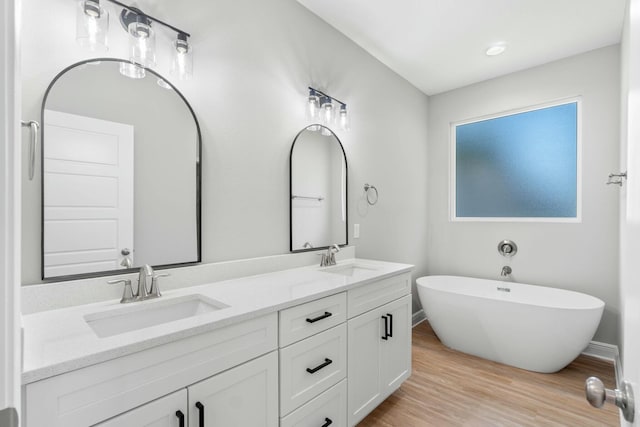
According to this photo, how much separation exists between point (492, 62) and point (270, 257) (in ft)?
9.07

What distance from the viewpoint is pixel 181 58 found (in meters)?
1.48

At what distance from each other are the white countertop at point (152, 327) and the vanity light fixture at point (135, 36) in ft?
3.29

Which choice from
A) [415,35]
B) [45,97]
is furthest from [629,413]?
[415,35]

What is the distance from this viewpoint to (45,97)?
1.15 meters

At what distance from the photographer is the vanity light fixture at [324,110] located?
2154 mm

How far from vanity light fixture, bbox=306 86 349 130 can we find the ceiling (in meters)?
0.59

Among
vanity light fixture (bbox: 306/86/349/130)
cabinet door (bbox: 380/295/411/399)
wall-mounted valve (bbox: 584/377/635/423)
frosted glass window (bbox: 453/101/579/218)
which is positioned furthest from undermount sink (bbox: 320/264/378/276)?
frosted glass window (bbox: 453/101/579/218)

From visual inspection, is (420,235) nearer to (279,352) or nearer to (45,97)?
(279,352)

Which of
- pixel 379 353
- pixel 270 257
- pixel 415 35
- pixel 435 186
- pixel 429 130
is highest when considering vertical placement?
pixel 415 35

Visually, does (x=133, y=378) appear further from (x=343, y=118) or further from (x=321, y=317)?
(x=343, y=118)

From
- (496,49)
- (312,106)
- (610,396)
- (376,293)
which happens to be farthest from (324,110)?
(610,396)

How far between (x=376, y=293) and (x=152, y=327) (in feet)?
3.95

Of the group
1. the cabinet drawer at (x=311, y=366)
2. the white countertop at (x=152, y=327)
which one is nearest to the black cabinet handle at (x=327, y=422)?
the cabinet drawer at (x=311, y=366)

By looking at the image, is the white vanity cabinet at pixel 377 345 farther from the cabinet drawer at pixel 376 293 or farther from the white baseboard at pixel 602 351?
the white baseboard at pixel 602 351
